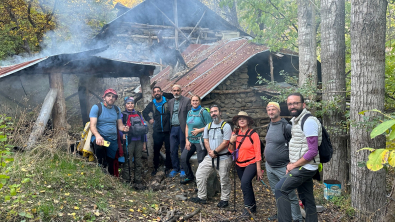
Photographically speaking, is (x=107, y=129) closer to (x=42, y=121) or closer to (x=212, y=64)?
(x=42, y=121)

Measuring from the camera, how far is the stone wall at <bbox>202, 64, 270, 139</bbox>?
914 cm

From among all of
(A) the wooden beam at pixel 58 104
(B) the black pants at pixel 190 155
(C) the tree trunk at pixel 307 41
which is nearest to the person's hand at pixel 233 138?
(B) the black pants at pixel 190 155

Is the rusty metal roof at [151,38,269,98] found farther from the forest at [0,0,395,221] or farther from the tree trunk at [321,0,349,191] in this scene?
the tree trunk at [321,0,349,191]

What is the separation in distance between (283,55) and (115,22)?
32.5ft

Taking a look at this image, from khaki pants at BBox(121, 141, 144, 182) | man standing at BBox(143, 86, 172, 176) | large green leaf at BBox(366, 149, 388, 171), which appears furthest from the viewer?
man standing at BBox(143, 86, 172, 176)

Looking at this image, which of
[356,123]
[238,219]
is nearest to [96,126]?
[238,219]

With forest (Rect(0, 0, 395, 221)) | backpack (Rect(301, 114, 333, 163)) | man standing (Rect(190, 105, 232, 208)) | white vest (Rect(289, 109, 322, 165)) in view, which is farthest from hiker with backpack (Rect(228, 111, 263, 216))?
backpack (Rect(301, 114, 333, 163))

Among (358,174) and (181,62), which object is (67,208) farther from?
(181,62)

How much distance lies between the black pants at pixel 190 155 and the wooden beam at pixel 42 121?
3.14m

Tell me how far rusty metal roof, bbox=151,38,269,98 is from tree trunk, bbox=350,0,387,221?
4.08 metres

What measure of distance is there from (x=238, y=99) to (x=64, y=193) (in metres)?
6.20

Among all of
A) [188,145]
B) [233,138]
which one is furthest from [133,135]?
[233,138]

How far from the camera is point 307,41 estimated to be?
7.25 metres

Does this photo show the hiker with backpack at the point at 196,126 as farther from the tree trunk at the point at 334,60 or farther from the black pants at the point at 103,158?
the tree trunk at the point at 334,60
